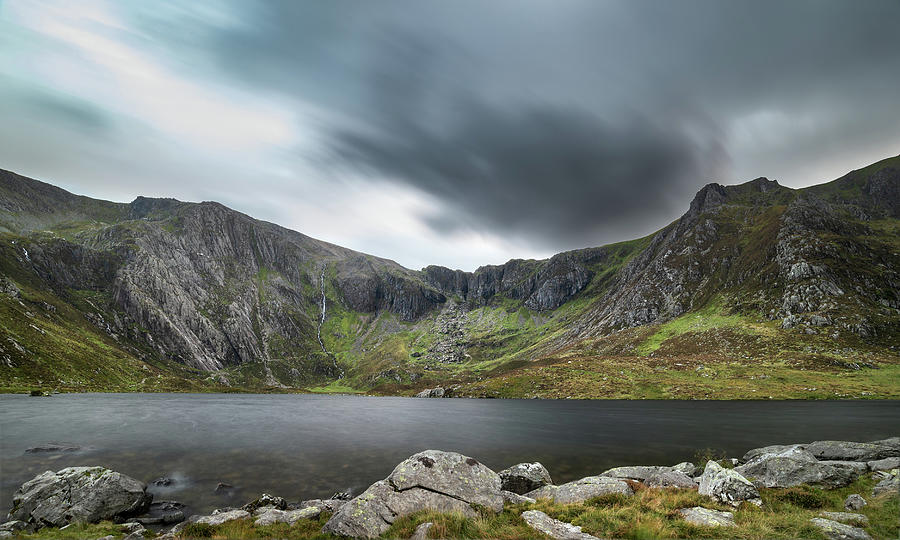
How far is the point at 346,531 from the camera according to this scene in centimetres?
1453

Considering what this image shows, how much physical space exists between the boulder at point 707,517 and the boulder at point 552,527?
15.3 feet

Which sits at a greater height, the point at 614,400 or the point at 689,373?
the point at 689,373

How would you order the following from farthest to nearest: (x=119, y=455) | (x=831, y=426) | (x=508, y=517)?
(x=831, y=426) → (x=119, y=455) → (x=508, y=517)

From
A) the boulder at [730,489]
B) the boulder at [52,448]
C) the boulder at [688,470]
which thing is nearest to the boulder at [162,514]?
the boulder at [52,448]

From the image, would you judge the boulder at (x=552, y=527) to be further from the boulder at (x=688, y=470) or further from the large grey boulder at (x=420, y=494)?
the boulder at (x=688, y=470)

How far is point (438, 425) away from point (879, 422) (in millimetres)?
74492

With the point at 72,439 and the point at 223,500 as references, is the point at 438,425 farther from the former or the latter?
the point at 72,439

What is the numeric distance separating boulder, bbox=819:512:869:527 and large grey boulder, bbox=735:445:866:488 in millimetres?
6751

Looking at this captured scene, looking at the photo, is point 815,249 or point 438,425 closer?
point 438,425

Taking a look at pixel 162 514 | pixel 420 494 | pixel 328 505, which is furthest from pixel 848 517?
pixel 162 514

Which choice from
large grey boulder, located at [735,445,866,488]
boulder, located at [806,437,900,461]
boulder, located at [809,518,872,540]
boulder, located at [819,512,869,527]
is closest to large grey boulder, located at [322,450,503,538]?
boulder, located at [809,518,872,540]

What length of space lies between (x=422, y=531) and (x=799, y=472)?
76.7 feet

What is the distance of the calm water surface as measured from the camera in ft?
111

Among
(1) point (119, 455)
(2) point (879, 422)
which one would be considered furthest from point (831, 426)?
(1) point (119, 455)
